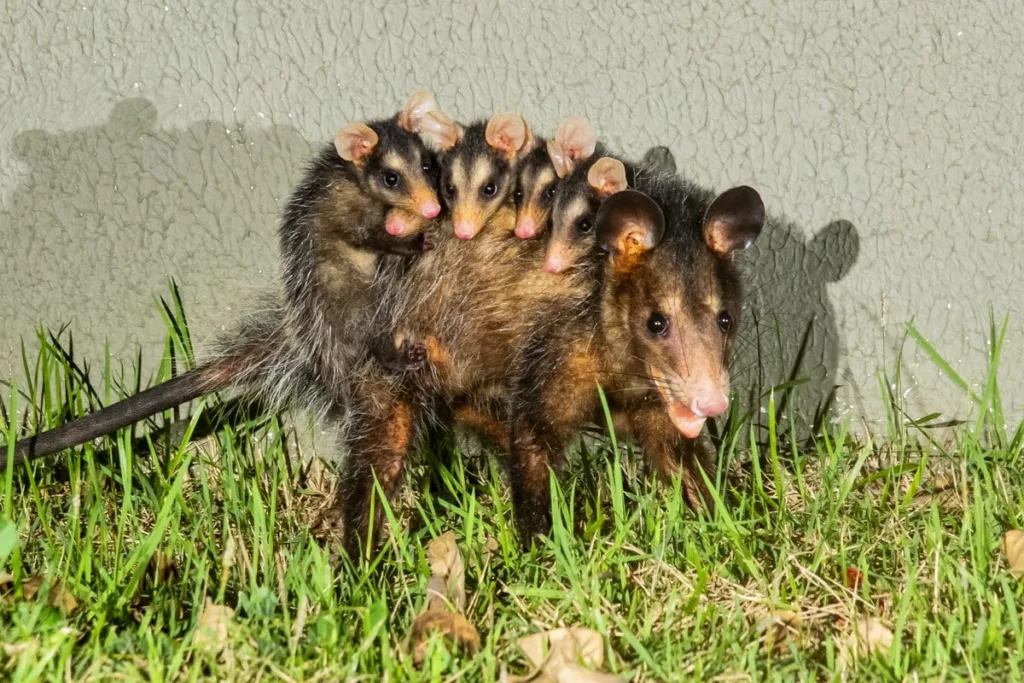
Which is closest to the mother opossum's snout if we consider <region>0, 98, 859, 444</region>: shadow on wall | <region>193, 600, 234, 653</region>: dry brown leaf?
<region>0, 98, 859, 444</region>: shadow on wall

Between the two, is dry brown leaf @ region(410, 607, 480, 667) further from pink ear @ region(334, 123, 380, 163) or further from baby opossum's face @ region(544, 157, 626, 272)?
pink ear @ region(334, 123, 380, 163)

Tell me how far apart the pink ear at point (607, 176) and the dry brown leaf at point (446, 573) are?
84 cm

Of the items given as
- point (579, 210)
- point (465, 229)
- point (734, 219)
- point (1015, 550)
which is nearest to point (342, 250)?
point (465, 229)

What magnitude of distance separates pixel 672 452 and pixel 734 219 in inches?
23.1

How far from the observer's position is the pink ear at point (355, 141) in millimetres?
3014

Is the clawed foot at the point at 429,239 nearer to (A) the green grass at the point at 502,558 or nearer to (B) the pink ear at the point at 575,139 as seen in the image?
(B) the pink ear at the point at 575,139

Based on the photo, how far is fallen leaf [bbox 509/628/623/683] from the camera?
219 centimetres

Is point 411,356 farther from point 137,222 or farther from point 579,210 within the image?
point 137,222

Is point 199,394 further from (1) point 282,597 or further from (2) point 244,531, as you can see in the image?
(1) point 282,597

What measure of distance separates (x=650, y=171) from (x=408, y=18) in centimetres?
74

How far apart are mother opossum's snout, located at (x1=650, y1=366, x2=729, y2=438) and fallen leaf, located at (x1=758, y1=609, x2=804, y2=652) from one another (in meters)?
0.42

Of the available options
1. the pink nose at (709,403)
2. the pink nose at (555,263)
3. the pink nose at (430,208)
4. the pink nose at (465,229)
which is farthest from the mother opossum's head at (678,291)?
the pink nose at (430,208)

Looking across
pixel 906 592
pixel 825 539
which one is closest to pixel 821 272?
pixel 825 539

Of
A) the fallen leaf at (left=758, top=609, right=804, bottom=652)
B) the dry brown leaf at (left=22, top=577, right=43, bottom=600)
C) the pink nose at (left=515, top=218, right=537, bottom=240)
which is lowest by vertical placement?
the dry brown leaf at (left=22, top=577, right=43, bottom=600)
